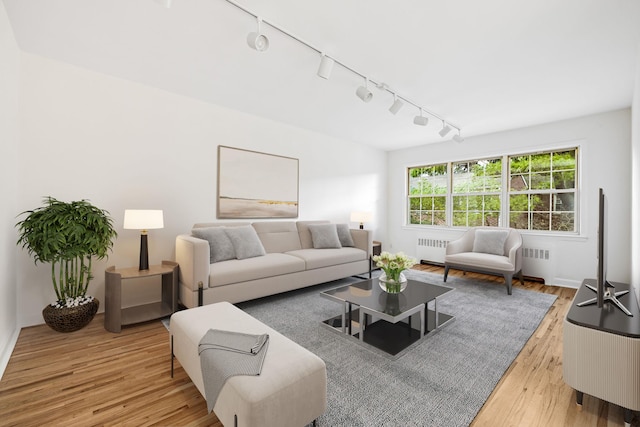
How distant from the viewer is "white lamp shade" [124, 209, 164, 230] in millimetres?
2729

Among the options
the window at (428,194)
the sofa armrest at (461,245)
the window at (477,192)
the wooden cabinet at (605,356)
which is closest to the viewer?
the wooden cabinet at (605,356)

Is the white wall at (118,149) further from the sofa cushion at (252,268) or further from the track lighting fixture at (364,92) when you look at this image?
the track lighting fixture at (364,92)

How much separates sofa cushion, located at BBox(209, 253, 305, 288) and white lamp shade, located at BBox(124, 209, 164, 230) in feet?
2.42

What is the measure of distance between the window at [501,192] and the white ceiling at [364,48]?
1.08m

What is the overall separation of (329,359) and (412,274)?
314cm

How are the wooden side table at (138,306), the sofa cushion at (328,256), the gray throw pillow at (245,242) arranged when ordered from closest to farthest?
the wooden side table at (138,306), the gray throw pillow at (245,242), the sofa cushion at (328,256)

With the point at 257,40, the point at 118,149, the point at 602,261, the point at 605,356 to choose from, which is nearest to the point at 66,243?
the point at 118,149

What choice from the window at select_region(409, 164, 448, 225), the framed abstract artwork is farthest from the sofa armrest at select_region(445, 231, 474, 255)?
the framed abstract artwork

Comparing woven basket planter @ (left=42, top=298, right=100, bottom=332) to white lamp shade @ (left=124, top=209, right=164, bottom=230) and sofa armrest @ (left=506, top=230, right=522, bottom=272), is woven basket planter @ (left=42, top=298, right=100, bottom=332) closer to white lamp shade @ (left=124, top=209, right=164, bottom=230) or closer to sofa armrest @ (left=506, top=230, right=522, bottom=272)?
white lamp shade @ (left=124, top=209, right=164, bottom=230)

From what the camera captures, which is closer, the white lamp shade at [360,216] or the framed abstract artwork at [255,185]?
the framed abstract artwork at [255,185]

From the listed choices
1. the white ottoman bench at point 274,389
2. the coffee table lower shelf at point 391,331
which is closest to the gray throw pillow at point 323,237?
the coffee table lower shelf at point 391,331

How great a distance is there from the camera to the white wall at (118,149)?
2.63 m

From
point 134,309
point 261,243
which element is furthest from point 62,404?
point 261,243

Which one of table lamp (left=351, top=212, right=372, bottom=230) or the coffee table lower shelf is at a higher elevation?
table lamp (left=351, top=212, right=372, bottom=230)
